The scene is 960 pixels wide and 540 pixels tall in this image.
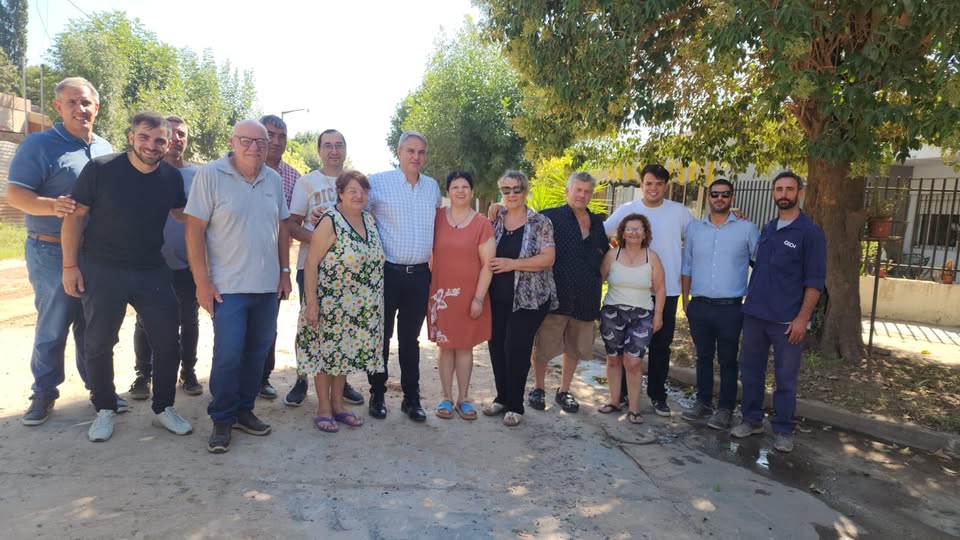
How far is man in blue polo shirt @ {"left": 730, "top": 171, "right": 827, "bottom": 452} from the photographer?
4.25 metres

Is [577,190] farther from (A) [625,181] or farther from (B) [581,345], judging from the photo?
(A) [625,181]

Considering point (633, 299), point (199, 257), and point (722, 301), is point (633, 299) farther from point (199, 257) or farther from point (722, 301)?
point (199, 257)

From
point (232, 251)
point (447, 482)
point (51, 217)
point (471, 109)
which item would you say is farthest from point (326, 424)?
point (471, 109)

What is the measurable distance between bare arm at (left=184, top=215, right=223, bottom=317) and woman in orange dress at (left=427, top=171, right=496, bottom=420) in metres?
1.54

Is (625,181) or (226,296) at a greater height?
(625,181)

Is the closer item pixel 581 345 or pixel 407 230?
pixel 407 230

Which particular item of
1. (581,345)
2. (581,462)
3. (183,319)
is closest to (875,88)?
(581,345)

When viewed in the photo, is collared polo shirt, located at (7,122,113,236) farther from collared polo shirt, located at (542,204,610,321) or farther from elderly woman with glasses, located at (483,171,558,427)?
collared polo shirt, located at (542,204,610,321)

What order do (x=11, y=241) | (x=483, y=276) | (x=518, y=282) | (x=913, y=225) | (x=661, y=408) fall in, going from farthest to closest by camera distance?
(x=11, y=241), (x=913, y=225), (x=661, y=408), (x=518, y=282), (x=483, y=276)

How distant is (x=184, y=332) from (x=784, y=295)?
4547 mm

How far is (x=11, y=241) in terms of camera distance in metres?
13.9

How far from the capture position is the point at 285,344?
259 inches

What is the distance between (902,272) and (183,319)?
1171 centimetres

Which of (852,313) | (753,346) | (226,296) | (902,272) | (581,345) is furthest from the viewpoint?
(902,272)
